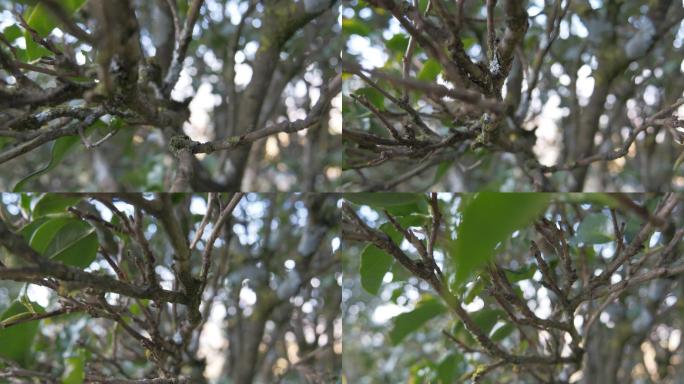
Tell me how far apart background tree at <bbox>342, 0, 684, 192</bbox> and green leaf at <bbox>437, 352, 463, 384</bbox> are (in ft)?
0.76

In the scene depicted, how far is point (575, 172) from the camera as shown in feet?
3.83

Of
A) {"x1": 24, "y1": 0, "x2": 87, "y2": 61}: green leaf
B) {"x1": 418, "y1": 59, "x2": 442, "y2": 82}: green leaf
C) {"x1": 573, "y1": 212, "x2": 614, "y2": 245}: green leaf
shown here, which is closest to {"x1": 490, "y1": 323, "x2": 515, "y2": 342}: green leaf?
{"x1": 573, "y1": 212, "x2": 614, "y2": 245}: green leaf

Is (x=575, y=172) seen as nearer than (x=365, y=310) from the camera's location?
Yes

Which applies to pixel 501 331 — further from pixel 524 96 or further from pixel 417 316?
pixel 524 96

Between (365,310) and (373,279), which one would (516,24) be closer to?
(373,279)

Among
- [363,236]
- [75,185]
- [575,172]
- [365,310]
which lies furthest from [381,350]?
[363,236]

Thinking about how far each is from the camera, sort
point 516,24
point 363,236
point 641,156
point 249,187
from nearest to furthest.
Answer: point 516,24, point 363,236, point 641,156, point 249,187

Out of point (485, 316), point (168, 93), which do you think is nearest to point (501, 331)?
point (485, 316)

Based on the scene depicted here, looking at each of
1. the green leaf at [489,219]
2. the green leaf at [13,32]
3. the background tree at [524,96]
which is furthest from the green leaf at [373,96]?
the green leaf at [489,219]

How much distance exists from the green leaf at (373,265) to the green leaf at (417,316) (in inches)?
4.6

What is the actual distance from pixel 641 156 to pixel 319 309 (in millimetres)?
774

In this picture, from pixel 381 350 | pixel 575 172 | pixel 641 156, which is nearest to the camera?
pixel 575 172

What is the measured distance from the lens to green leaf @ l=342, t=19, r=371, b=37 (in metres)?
1.05

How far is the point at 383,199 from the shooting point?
56 centimetres
